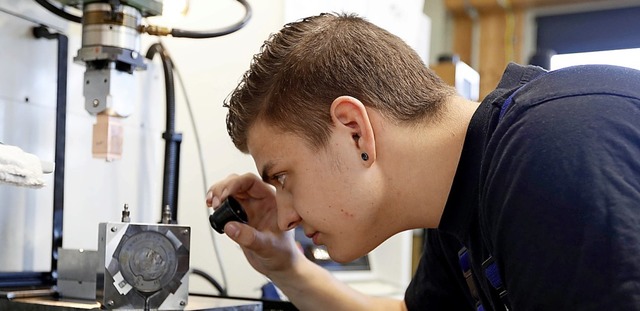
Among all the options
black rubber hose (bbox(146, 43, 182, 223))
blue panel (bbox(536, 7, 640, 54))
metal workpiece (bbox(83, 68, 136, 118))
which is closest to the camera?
metal workpiece (bbox(83, 68, 136, 118))

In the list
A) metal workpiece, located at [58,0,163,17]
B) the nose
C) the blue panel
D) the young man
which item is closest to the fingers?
the young man

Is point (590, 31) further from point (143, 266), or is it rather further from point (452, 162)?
point (143, 266)

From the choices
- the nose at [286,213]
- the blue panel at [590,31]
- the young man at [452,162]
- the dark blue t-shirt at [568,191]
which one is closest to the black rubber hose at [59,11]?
the young man at [452,162]

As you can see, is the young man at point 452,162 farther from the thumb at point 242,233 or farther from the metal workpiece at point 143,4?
the metal workpiece at point 143,4

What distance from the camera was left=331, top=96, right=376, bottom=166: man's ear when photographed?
0.80 meters

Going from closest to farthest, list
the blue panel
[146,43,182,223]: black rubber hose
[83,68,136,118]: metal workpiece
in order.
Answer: [83,68,136,118]: metal workpiece < [146,43,182,223]: black rubber hose < the blue panel

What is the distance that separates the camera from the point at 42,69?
3.58 feet

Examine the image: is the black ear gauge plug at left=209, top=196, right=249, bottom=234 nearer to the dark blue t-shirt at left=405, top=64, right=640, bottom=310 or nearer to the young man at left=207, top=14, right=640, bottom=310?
the young man at left=207, top=14, right=640, bottom=310

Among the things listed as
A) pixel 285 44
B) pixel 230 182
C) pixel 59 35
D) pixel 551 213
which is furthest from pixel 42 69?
pixel 551 213

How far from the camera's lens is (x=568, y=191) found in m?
0.59

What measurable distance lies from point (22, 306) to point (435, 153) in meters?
0.51

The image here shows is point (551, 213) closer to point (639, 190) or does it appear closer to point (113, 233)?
point (639, 190)

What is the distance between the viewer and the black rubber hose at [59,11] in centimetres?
105

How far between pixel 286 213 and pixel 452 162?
0.23 meters
